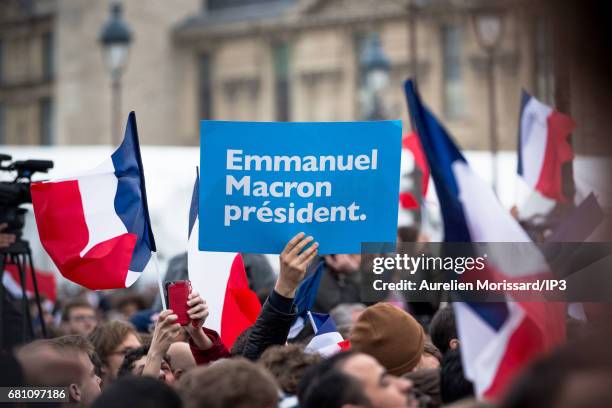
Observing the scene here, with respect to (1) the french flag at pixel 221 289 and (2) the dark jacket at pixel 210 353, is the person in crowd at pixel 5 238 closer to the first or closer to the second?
(1) the french flag at pixel 221 289

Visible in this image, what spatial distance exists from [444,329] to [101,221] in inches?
68.1

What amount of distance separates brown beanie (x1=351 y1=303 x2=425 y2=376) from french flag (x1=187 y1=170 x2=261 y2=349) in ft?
4.52

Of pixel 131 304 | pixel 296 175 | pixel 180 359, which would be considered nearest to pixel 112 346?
pixel 180 359

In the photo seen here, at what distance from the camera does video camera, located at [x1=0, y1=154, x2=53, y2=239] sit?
657 cm

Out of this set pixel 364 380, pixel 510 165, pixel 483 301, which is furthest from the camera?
pixel 510 165

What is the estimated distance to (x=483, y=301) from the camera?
15.2 ft

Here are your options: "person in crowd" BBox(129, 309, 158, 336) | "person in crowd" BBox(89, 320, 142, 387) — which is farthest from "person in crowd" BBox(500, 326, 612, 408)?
"person in crowd" BBox(129, 309, 158, 336)

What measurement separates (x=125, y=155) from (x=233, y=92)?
5273 cm

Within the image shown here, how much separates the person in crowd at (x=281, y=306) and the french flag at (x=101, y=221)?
3.08 feet

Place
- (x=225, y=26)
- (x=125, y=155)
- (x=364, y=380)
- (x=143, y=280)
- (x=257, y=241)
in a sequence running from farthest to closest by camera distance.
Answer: (x=225, y=26) < (x=143, y=280) < (x=125, y=155) < (x=257, y=241) < (x=364, y=380)

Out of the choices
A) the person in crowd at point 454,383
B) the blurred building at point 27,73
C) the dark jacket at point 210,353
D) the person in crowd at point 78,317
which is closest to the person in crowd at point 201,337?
the dark jacket at point 210,353

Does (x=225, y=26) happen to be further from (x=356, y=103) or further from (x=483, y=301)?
(x=483, y=301)

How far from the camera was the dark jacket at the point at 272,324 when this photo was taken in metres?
5.52

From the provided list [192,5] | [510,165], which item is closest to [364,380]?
[510,165]
